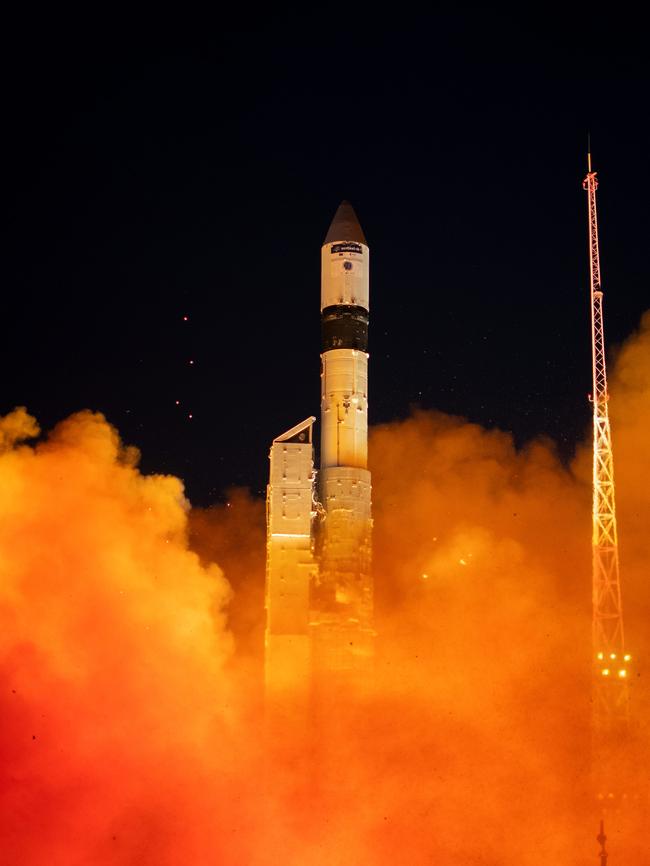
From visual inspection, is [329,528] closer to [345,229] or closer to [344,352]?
[344,352]

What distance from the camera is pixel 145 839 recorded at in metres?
63.5

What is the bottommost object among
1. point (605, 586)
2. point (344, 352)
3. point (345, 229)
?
point (605, 586)

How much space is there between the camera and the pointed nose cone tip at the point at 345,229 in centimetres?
7325

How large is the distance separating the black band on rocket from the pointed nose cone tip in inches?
133

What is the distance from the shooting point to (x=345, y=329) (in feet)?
235

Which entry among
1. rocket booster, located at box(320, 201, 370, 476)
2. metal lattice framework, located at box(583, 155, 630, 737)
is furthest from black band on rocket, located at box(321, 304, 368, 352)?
metal lattice framework, located at box(583, 155, 630, 737)

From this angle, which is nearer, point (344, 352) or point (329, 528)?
point (329, 528)

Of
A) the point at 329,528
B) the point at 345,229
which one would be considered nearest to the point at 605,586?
the point at 329,528

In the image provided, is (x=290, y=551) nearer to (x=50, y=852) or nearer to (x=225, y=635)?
(x=225, y=635)

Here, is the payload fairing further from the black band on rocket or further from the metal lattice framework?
the metal lattice framework

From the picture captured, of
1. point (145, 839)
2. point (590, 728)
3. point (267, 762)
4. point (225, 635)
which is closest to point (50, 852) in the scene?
point (145, 839)

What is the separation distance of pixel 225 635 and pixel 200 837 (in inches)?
453

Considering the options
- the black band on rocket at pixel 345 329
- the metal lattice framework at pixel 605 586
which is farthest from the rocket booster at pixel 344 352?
the metal lattice framework at pixel 605 586

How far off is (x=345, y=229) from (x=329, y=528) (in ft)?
45.6
